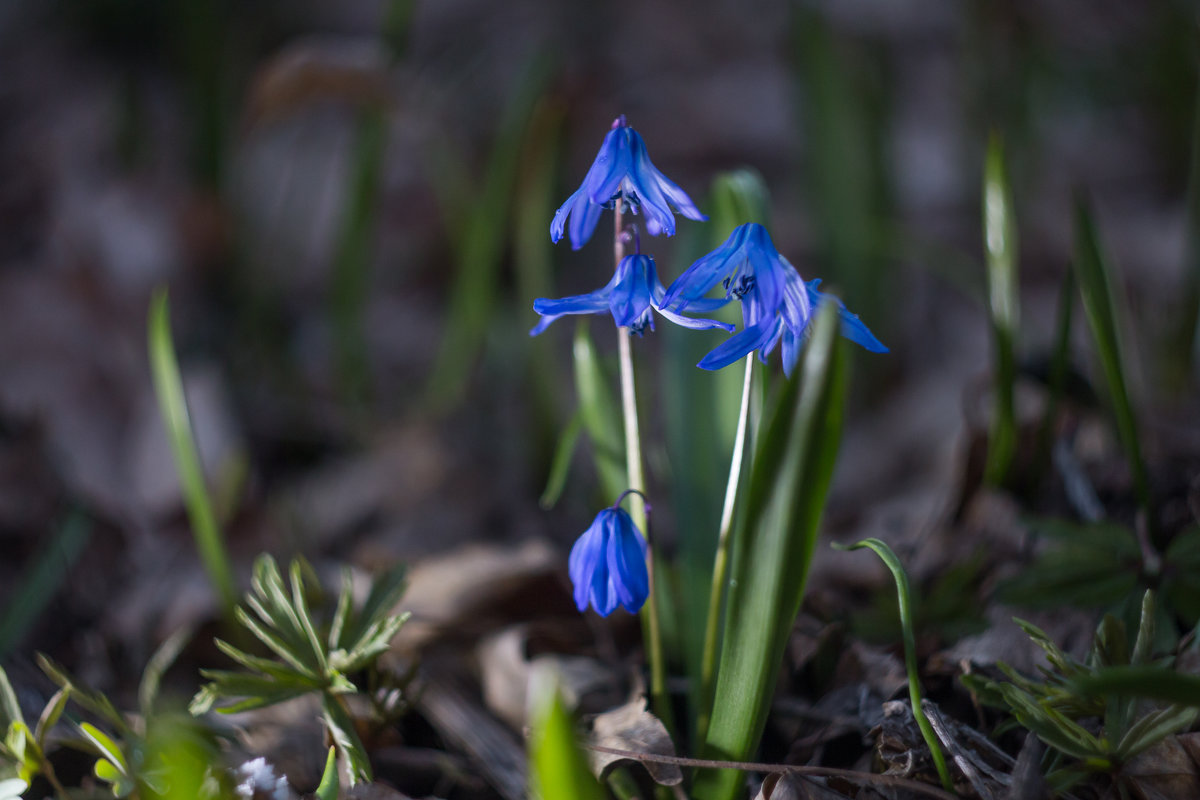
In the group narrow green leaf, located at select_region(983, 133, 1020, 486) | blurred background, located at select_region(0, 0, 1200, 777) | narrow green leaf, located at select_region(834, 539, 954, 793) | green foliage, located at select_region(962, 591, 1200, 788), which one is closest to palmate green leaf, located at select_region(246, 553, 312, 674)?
blurred background, located at select_region(0, 0, 1200, 777)

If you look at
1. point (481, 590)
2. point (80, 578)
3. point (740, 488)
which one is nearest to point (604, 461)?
point (740, 488)

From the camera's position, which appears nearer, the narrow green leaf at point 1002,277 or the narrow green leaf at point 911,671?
the narrow green leaf at point 911,671

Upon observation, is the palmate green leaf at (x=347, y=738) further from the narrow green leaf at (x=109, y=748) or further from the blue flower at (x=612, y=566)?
the blue flower at (x=612, y=566)

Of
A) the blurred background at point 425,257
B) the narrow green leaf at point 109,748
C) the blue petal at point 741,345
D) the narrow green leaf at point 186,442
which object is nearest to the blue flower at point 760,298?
the blue petal at point 741,345

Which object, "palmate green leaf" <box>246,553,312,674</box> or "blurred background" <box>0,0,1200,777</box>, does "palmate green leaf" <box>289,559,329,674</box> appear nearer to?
"palmate green leaf" <box>246,553,312,674</box>

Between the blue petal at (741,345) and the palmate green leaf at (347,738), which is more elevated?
the blue petal at (741,345)

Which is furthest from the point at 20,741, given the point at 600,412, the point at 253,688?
the point at 600,412

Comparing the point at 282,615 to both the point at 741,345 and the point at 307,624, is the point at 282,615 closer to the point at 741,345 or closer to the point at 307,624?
the point at 307,624
